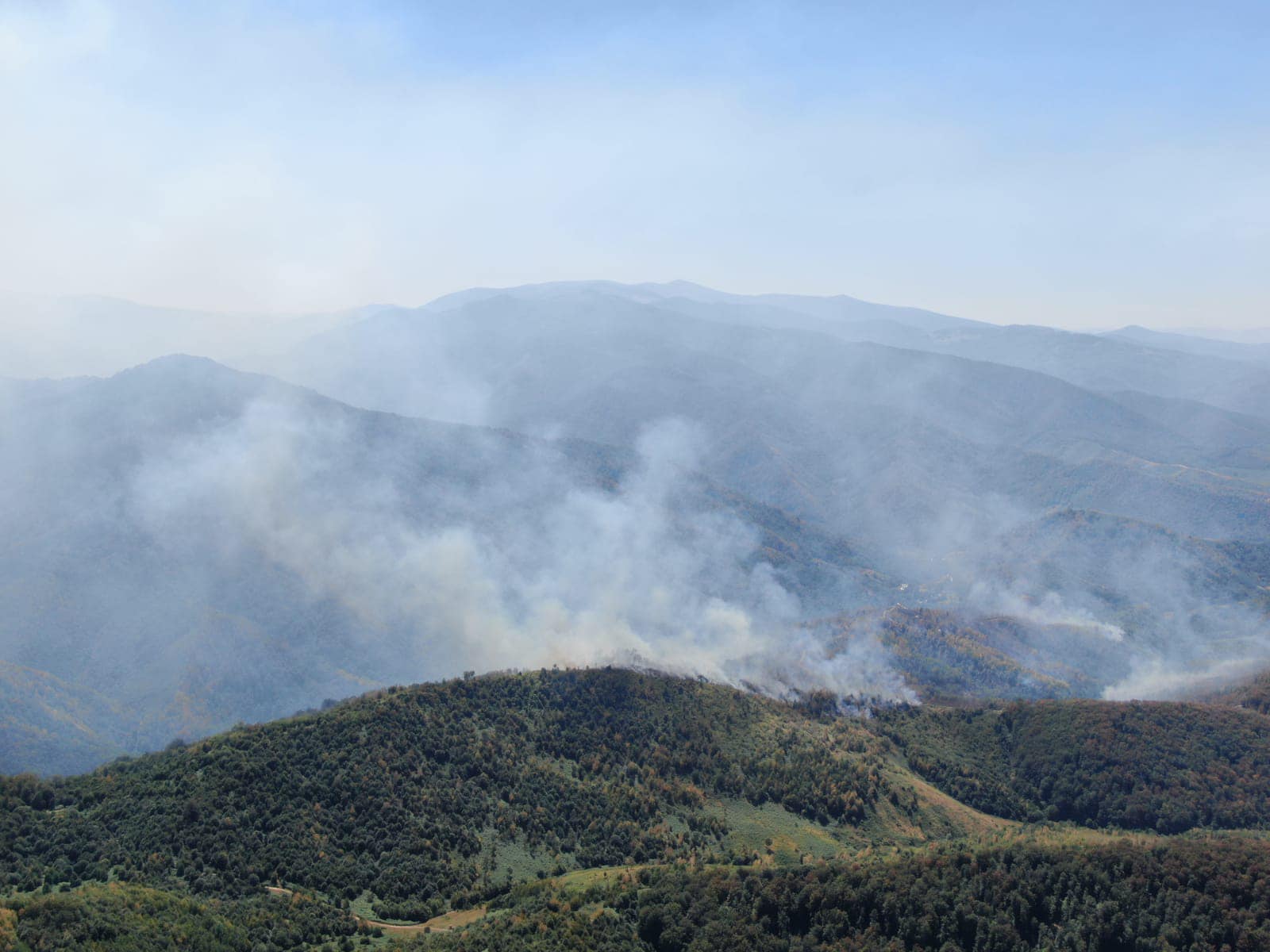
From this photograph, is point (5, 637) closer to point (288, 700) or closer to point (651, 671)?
point (288, 700)

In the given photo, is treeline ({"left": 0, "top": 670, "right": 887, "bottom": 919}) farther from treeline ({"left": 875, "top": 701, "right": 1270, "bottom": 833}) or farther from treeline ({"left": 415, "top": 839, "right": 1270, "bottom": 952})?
treeline ({"left": 415, "top": 839, "right": 1270, "bottom": 952})

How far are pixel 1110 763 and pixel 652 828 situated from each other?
6426cm

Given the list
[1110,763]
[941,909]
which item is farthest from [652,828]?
[1110,763]

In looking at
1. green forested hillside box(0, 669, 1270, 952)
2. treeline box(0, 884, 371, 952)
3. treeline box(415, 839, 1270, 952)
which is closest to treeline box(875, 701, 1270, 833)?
green forested hillside box(0, 669, 1270, 952)

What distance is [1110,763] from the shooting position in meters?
117

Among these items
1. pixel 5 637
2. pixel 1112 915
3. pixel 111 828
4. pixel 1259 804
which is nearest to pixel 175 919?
pixel 111 828

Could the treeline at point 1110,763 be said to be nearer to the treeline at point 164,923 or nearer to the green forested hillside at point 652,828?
the green forested hillside at point 652,828

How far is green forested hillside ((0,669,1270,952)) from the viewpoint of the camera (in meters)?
65.8

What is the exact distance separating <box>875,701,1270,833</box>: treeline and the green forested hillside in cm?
37

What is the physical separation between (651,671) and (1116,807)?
63.9 meters

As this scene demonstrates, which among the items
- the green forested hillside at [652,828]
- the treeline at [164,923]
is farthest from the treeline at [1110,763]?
the treeline at [164,923]

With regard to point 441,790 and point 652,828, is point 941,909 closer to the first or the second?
point 652,828

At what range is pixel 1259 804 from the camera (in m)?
109

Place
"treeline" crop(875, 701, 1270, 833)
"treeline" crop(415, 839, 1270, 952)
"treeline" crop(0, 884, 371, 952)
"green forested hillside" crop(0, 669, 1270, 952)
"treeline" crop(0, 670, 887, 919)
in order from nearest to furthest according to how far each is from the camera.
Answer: "treeline" crop(0, 884, 371, 952)
"treeline" crop(415, 839, 1270, 952)
"green forested hillside" crop(0, 669, 1270, 952)
"treeline" crop(0, 670, 887, 919)
"treeline" crop(875, 701, 1270, 833)
